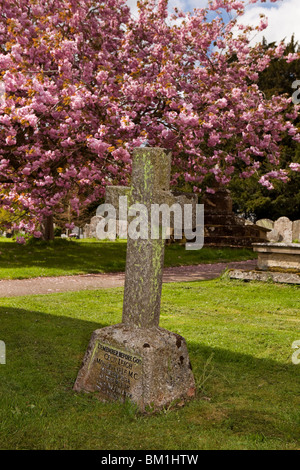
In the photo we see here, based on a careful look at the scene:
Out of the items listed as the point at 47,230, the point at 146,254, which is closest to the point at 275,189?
the point at 47,230

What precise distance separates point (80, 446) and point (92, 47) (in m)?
15.3

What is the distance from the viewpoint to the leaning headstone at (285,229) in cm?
2743

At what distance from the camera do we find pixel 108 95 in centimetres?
1458

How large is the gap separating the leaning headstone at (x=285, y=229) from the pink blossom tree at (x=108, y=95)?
35.4ft

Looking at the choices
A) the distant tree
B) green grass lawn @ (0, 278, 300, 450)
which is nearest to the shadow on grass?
green grass lawn @ (0, 278, 300, 450)

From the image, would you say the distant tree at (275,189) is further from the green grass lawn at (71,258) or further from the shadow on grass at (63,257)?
the shadow on grass at (63,257)

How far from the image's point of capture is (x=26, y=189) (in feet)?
50.7

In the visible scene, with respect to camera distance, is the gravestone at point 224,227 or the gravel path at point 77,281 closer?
the gravel path at point 77,281

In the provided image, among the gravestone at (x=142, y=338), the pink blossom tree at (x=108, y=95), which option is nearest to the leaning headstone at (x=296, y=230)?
the pink blossom tree at (x=108, y=95)

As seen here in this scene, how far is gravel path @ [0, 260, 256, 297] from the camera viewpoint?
1123cm

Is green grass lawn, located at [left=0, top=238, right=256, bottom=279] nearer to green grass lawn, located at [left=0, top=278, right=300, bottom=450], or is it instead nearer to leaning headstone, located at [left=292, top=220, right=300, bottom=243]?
green grass lawn, located at [left=0, top=278, right=300, bottom=450]

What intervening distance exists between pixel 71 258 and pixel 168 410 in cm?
1325

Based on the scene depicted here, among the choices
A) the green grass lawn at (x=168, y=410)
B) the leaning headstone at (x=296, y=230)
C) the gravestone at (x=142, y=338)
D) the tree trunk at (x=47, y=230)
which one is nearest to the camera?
the green grass lawn at (x=168, y=410)

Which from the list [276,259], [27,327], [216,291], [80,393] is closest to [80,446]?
[80,393]
